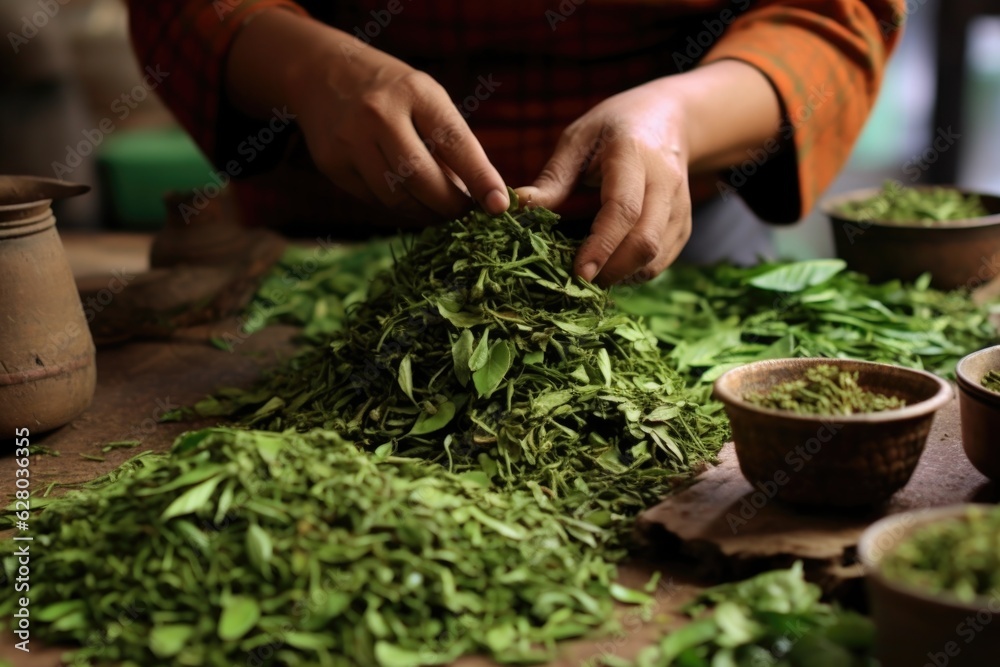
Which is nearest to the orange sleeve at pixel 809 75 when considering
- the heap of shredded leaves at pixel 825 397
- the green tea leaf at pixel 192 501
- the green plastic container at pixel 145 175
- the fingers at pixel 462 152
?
the fingers at pixel 462 152

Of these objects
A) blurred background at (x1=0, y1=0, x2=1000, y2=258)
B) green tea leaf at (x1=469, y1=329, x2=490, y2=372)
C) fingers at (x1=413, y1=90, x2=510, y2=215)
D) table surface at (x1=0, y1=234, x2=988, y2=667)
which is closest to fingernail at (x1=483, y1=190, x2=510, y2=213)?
fingers at (x1=413, y1=90, x2=510, y2=215)

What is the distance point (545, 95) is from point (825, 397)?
4.47 ft

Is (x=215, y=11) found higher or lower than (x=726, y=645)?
higher

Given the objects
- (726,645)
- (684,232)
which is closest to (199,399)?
(684,232)

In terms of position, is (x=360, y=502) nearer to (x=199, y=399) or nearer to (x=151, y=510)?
(x=151, y=510)

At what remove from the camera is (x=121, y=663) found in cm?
119

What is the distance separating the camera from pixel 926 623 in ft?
3.12

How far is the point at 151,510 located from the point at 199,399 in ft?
2.56

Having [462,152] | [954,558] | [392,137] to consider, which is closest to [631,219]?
[462,152]

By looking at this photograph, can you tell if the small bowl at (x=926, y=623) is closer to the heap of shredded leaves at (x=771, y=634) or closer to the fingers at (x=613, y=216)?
the heap of shredded leaves at (x=771, y=634)

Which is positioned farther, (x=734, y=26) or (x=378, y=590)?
(x=734, y=26)

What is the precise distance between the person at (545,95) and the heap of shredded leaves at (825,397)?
1.48 ft

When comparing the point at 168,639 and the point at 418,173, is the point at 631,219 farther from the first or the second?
the point at 168,639

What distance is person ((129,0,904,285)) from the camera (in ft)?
6.09
